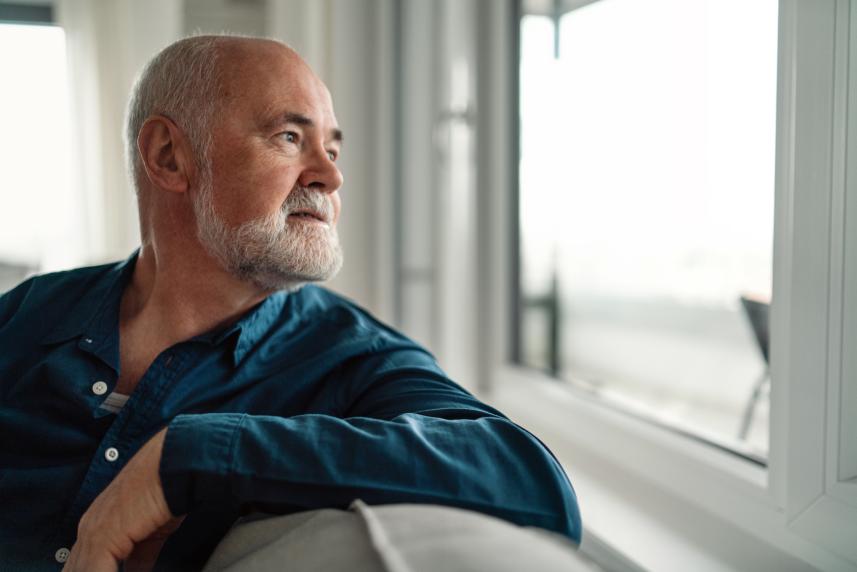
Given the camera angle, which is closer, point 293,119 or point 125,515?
point 125,515

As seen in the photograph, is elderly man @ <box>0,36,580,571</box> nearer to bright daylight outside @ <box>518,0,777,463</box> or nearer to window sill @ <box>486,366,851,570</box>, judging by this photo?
window sill @ <box>486,366,851,570</box>

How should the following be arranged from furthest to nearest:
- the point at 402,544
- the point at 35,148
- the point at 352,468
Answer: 1. the point at 35,148
2. the point at 352,468
3. the point at 402,544

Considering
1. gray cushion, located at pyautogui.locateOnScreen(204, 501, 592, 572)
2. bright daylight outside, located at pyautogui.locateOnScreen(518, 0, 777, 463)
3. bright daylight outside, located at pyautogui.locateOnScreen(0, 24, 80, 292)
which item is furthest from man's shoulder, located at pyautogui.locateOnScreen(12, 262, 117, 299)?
bright daylight outside, located at pyautogui.locateOnScreen(0, 24, 80, 292)

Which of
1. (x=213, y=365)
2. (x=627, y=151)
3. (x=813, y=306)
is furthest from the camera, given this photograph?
(x=627, y=151)

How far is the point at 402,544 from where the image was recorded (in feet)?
2.03

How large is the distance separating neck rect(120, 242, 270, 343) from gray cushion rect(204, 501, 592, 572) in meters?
0.47

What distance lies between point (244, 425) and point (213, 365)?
1.03ft

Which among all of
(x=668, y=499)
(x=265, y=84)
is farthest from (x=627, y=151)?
(x=265, y=84)

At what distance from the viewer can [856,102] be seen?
88 cm

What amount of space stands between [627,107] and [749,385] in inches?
80.6

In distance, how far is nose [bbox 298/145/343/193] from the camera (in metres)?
1.14

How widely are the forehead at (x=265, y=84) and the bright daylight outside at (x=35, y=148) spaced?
250 centimetres

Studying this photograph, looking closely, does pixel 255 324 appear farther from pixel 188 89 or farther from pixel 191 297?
pixel 188 89

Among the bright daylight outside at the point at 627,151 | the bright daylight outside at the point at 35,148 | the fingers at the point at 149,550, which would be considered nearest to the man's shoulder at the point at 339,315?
the fingers at the point at 149,550
